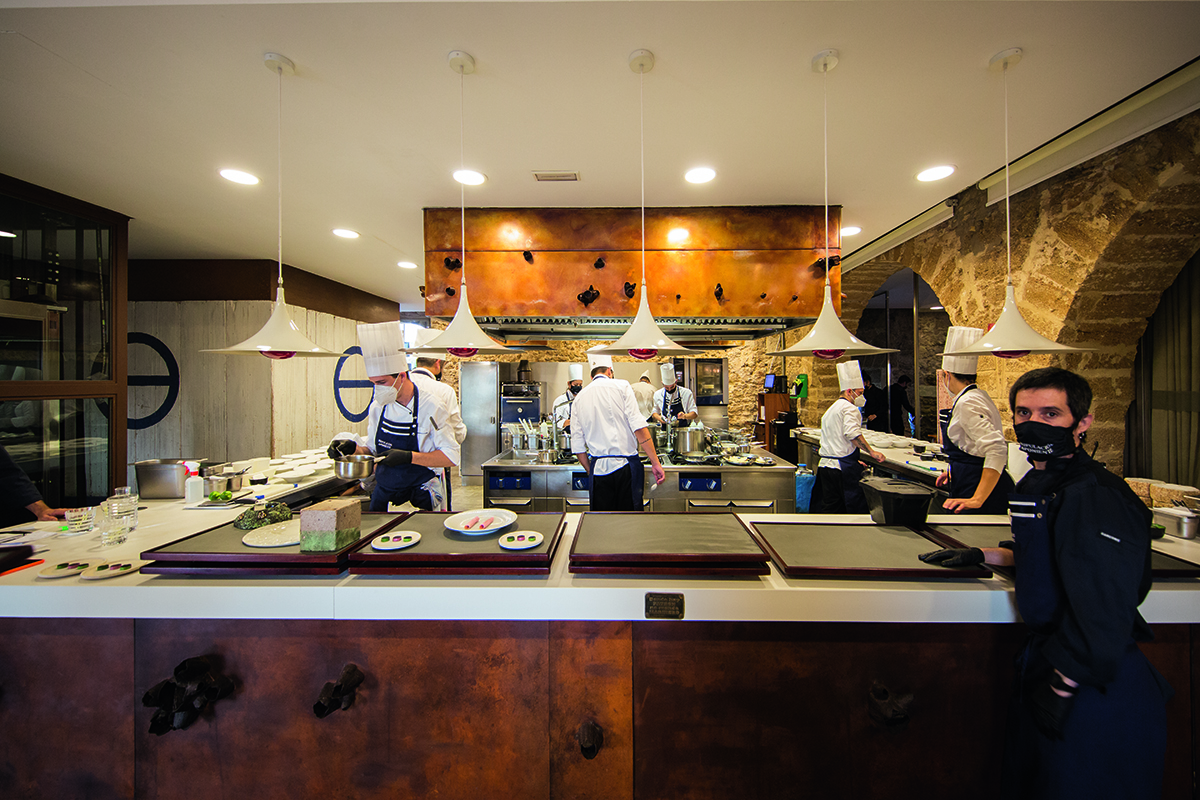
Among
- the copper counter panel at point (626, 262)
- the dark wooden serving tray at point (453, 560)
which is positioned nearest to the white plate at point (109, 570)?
the dark wooden serving tray at point (453, 560)

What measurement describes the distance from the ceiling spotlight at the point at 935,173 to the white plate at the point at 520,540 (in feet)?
11.7

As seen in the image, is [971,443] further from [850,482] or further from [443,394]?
[443,394]

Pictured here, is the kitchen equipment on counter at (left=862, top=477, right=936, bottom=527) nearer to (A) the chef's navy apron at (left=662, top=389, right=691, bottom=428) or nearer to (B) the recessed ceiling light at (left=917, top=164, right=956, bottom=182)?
(B) the recessed ceiling light at (left=917, top=164, right=956, bottom=182)

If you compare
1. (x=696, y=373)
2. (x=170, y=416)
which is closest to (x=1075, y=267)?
(x=696, y=373)

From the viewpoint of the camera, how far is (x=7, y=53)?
206 cm

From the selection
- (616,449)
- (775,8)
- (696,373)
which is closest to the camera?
(775,8)

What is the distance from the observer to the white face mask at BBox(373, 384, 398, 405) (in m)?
3.40

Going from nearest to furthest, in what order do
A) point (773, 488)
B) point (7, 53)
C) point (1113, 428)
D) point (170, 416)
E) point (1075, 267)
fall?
point (7, 53) → point (1075, 267) → point (1113, 428) → point (773, 488) → point (170, 416)

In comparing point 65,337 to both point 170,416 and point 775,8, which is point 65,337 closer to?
point 170,416

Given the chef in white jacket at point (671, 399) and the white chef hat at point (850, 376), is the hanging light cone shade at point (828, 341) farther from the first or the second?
the chef in white jacket at point (671, 399)

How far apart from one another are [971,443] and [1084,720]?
215 cm

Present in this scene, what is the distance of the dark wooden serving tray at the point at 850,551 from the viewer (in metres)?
1.60

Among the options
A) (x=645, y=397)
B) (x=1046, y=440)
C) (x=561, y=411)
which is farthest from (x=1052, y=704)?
(x=645, y=397)

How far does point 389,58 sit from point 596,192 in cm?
176
